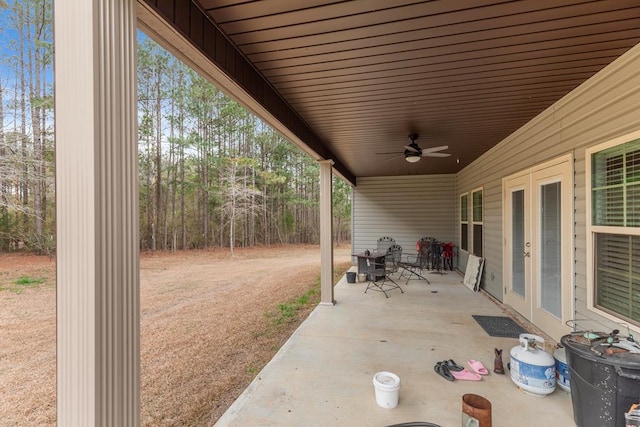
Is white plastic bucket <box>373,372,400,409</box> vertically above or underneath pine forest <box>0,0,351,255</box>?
underneath

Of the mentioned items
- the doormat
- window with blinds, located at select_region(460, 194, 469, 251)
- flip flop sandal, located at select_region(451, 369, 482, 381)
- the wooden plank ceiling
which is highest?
the wooden plank ceiling

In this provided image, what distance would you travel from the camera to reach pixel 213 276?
8.69 m

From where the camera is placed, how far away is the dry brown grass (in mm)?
2559

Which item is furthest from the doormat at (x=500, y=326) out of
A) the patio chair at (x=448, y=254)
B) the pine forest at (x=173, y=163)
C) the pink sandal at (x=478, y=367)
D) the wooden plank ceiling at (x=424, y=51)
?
the pine forest at (x=173, y=163)

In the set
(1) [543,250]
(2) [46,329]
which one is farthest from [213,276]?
(1) [543,250]

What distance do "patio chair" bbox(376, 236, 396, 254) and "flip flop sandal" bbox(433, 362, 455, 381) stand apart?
20.4ft

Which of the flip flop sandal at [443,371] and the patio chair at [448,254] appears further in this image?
the patio chair at [448,254]

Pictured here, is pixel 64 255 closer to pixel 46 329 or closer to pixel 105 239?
pixel 105 239

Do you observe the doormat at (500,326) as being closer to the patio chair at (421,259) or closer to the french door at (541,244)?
the french door at (541,244)

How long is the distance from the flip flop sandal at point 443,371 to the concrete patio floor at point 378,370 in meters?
0.04

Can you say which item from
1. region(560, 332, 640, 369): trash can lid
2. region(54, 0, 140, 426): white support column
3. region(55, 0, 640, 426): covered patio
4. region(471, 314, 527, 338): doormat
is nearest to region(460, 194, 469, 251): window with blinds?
region(55, 0, 640, 426): covered patio

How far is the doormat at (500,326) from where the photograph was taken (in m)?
3.61

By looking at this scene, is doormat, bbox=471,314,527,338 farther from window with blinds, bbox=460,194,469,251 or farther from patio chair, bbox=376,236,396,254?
patio chair, bbox=376,236,396,254

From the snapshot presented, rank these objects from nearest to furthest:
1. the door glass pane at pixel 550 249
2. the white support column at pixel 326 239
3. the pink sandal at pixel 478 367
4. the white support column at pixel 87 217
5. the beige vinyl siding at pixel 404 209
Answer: the white support column at pixel 87 217, the pink sandal at pixel 478 367, the door glass pane at pixel 550 249, the white support column at pixel 326 239, the beige vinyl siding at pixel 404 209
